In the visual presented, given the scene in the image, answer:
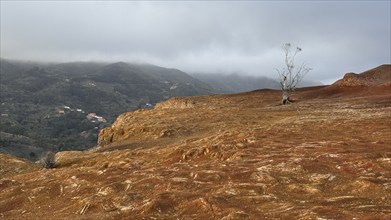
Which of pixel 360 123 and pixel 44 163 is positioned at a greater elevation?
pixel 360 123

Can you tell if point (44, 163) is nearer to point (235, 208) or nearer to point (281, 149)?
point (281, 149)

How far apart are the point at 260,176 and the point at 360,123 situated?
20.1 metres

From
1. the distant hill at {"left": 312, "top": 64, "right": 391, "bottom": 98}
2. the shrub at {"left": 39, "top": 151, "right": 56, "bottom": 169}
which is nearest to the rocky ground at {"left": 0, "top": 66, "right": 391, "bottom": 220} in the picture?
the shrub at {"left": 39, "top": 151, "right": 56, "bottom": 169}

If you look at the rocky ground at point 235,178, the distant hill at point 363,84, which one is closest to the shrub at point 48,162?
the rocky ground at point 235,178

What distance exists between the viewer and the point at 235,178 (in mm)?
24234

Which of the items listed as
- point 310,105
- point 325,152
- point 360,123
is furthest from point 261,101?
point 325,152

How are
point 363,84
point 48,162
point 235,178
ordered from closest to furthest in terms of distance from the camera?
point 235,178, point 48,162, point 363,84

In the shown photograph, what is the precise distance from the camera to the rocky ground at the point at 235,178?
62.8 feet

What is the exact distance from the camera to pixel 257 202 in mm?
19812

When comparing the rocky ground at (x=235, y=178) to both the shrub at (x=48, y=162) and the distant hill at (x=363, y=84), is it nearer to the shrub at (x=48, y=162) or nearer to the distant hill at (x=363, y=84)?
the shrub at (x=48, y=162)

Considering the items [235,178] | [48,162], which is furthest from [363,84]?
[235,178]

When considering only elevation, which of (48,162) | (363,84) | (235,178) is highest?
(363,84)

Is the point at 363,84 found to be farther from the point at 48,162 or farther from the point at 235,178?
the point at 235,178

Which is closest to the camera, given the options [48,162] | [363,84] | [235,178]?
[235,178]
